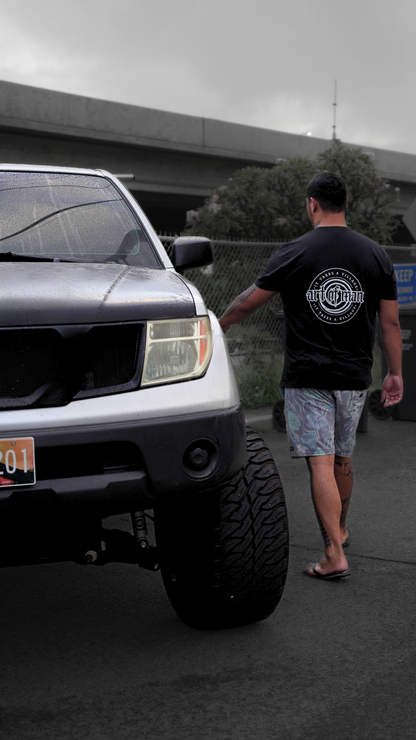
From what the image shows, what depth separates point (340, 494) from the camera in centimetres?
431

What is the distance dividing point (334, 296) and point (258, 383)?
18.3 feet

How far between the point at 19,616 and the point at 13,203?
177 centimetres

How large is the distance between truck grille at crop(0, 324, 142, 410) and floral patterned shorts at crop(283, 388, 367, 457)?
4.78 feet

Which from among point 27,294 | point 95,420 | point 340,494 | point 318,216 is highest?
point 318,216

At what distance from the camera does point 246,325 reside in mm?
9906

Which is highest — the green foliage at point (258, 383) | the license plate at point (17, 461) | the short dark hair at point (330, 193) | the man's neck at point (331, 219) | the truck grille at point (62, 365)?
the short dark hair at point (330, 193)

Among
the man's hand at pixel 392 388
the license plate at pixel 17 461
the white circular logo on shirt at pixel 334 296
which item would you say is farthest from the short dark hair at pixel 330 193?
the license plate at pixel 17 461

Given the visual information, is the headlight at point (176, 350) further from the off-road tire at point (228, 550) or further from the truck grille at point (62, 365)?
the off-road tire at point (228, 550)

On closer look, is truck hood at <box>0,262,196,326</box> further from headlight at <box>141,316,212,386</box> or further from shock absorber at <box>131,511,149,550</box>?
shock absorber at <box>131,511,149,550</box>

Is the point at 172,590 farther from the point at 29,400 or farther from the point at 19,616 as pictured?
the point at 29,400

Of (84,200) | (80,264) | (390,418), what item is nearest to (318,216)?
(84,200)

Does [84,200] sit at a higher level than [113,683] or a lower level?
higher

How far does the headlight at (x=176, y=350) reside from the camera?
2.76 metres

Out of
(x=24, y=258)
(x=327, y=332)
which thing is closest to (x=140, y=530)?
(x=24, y=258)
